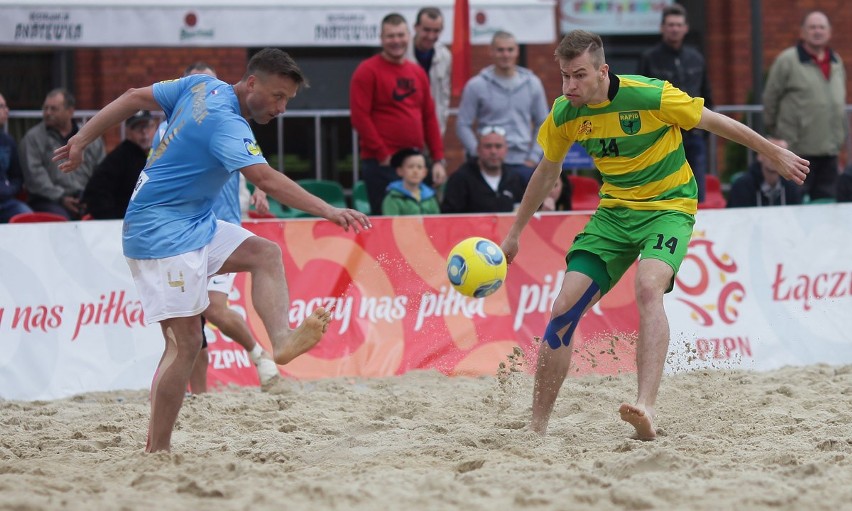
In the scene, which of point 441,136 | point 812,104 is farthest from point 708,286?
point 812,104

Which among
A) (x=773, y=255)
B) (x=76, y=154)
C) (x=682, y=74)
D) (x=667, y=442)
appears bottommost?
(x=667, y=442)

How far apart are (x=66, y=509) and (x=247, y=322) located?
4383mm

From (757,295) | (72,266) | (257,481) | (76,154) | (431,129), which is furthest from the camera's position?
(431,129)

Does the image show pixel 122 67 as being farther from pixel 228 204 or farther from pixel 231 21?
pixel 228 204

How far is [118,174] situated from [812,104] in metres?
6.54

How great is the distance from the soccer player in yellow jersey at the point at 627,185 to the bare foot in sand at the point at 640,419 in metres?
0.01

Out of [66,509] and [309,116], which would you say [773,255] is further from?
[66,509]

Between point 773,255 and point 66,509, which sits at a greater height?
point 773,255

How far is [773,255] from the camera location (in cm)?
967

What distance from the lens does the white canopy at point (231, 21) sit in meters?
11.2

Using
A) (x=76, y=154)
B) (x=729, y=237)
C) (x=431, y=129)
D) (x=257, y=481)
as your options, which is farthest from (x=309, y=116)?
(x=257, y=481)

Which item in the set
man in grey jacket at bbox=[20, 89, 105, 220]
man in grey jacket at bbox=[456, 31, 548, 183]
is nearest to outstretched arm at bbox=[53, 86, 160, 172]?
man in grey jacket at bbox=[20, 89, 105, 220]

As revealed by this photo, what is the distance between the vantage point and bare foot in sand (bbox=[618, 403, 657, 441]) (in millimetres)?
6035

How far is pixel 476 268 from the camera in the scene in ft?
20.5
